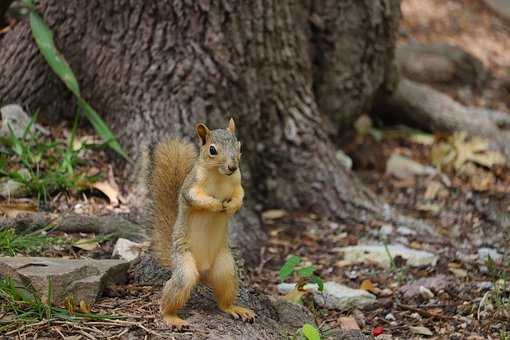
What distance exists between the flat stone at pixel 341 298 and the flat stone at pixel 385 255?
1.30ft

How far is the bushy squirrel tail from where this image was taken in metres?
2.73

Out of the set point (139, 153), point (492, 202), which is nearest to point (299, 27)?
point (139, 153)

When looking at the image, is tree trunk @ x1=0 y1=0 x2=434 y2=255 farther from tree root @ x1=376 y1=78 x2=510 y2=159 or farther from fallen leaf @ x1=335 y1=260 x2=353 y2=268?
tree root @ x1=376 y1=78 x2=510 y2=159

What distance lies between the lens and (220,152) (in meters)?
2.38

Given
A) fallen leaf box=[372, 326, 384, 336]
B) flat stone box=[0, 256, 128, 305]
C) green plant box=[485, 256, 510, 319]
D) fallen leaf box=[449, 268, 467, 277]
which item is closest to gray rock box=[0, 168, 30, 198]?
flat stone box=[0, 256, 128, 305]

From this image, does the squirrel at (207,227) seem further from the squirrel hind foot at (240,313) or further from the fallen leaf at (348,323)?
the fallen leaf at (348,323)

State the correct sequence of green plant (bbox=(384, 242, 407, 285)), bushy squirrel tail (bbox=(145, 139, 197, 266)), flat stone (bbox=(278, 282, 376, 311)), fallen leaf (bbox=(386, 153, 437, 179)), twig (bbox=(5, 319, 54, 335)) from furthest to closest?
fallen leaf (bbox=(386, 153, 437, 179)) < green plant (bbox=(384, 242, 407, 285)) < flat stone (bbox=(278, 282, 376, 311)) < bushy squirrel tail (bbox=(145, 139, 197, 266)) < twig (bbox=(5, 319, 54, 335))

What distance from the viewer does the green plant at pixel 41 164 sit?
3498 millimetres

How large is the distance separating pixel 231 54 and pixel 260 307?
143cm

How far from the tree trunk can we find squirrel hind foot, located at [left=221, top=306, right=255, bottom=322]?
3.53ft

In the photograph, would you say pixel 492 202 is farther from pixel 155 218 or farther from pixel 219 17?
pixel 155 218

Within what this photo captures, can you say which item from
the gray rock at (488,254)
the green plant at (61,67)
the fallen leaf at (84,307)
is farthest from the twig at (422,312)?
the green plant at (61,67)

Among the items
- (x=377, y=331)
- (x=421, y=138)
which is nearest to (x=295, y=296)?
(x=377, y=331)

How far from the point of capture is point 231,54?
150 inches
